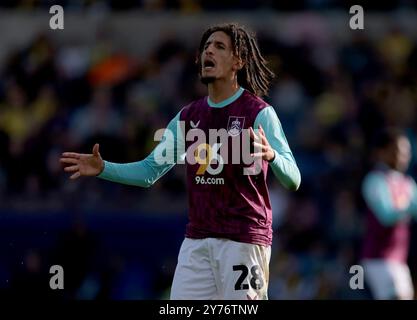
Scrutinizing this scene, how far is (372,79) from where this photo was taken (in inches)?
661

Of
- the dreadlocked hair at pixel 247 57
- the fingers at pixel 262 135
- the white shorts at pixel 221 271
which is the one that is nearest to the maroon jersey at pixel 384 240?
the dreadlocked hair at pixel 247 57

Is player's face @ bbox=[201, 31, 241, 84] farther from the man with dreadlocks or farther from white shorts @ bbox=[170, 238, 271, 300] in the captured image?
white shorts @ bbox=[170, 238, 271, 300]

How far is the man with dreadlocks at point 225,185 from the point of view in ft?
26.1

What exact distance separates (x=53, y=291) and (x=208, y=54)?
5.46 meters

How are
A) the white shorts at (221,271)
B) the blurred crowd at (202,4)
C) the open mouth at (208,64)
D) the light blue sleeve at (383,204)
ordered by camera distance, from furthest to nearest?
the blurred crowd at (202,4) < the light blue sleeve at (383,204) < the open mouth at (208,64) < the white shorts at (221,271)

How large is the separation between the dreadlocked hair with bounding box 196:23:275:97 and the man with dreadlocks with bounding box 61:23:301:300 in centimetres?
1

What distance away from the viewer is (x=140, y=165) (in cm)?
850

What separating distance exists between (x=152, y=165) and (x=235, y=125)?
0.75m

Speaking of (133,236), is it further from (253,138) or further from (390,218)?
(253,138)

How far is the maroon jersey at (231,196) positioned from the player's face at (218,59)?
23cm

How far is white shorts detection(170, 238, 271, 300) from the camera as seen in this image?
7945 mm

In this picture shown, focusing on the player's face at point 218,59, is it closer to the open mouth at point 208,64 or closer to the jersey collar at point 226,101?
the open mouth at point 208,64

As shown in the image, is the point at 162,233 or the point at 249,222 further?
the point at 162,233
